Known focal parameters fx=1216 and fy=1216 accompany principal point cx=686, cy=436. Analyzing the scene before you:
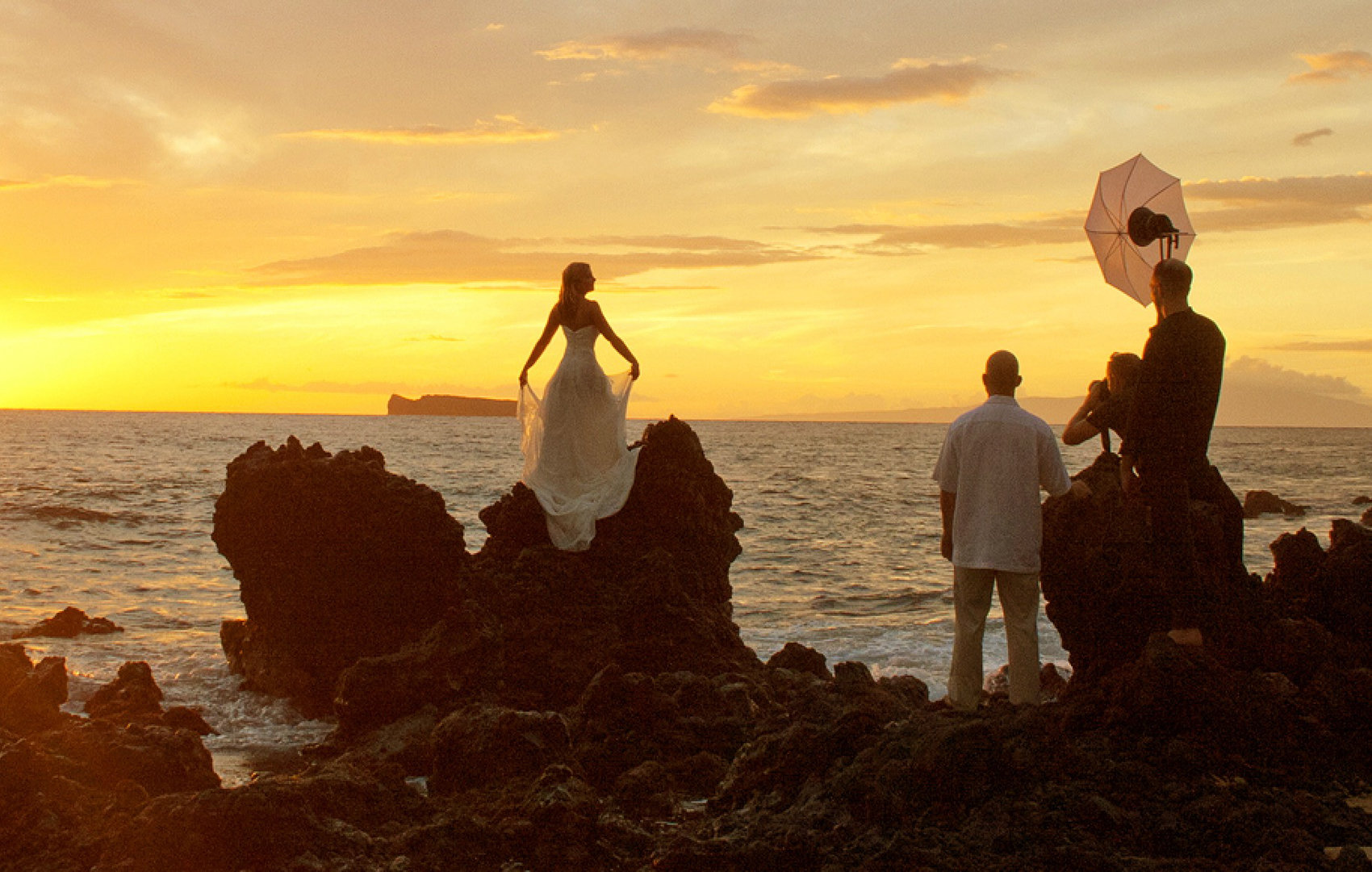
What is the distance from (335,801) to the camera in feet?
19.2

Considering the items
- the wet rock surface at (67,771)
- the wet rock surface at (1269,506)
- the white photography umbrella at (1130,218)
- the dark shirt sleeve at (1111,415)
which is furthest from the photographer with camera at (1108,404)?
the wet rock surface at (1269,506)

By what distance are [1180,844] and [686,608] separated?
4.91m

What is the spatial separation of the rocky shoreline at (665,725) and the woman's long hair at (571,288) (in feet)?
4.37

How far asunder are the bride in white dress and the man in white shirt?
379 centimetres

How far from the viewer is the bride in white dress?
1000cm

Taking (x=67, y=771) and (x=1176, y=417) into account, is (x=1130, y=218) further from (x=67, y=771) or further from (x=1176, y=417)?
(x=67, y=771)

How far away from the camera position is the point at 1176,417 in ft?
20.4

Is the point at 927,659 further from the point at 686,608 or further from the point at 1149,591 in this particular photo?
the point at 1149,591

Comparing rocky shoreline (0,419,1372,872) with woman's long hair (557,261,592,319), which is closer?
rocky shoreline (0,419,1372,872)

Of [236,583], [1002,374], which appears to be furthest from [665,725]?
[236,583]

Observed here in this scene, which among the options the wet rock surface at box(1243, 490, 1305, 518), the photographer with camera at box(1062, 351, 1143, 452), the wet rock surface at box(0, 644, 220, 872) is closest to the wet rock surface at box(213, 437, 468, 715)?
the wet rock surface at box(0, 644, 220, 872)

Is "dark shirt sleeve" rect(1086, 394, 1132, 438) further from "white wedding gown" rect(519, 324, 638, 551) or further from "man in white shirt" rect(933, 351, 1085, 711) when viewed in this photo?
"white wedding gown" rect(519, 324, 638, 551)

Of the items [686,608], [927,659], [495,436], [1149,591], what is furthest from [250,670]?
[495,436]

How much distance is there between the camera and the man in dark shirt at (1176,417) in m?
6.18
